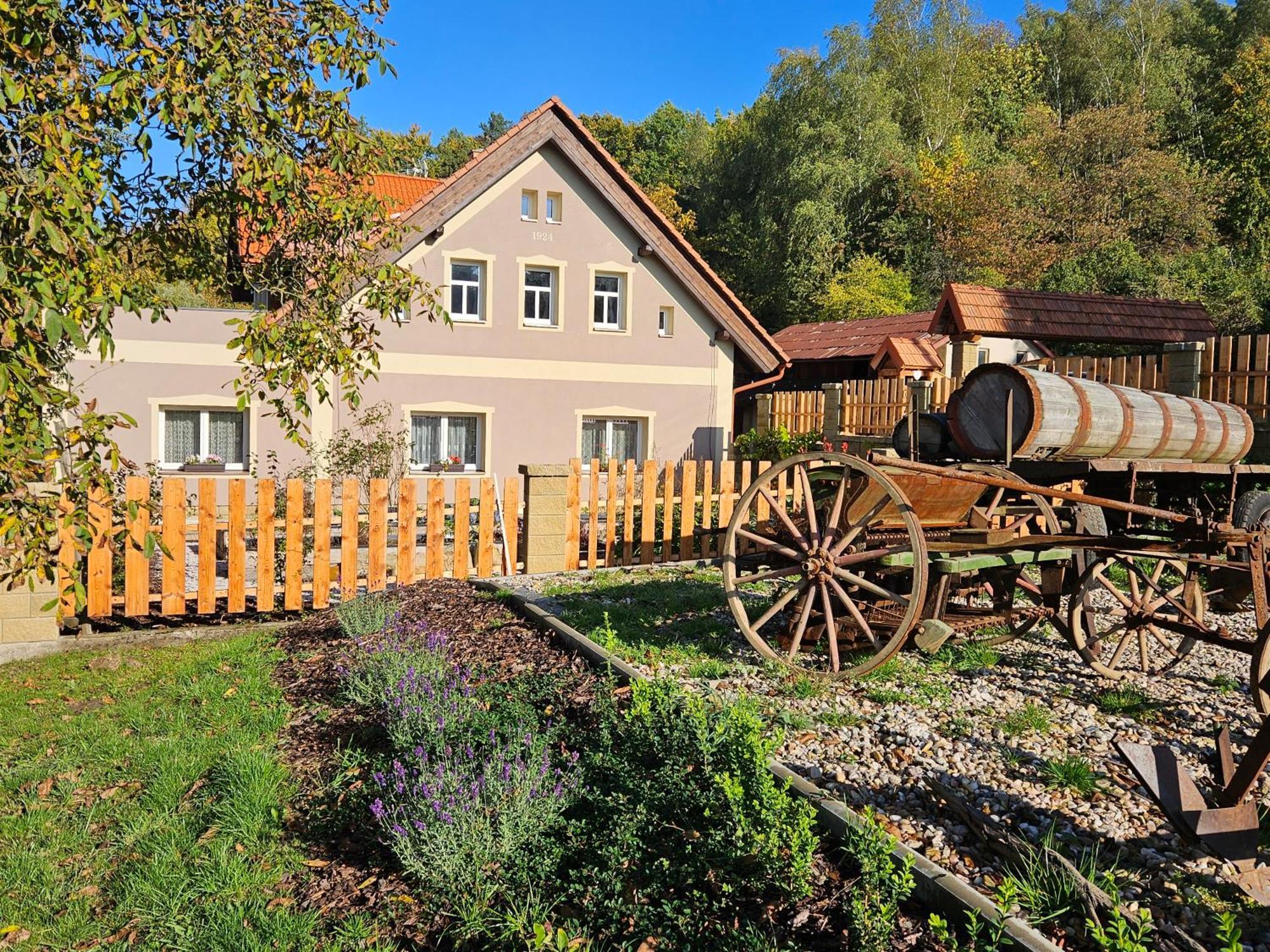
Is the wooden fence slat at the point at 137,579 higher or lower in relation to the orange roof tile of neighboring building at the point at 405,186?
lower

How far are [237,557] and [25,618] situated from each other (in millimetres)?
1588

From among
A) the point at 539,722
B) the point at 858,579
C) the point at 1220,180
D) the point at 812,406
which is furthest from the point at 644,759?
the point at 1220,180

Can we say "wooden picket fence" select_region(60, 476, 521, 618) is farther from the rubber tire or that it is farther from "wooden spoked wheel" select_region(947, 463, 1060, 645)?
the rubber tire

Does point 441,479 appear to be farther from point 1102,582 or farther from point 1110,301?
→ point 1110,301

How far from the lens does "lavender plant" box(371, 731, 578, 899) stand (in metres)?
3.36

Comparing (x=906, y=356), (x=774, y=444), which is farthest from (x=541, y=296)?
(x=906, y=356)

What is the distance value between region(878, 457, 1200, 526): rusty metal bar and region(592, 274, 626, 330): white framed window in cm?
1542

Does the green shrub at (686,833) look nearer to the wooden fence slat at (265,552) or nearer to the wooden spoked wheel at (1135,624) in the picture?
the wooden spoked wheel at (1135,624)

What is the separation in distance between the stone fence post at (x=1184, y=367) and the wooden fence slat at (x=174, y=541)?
11.2 m

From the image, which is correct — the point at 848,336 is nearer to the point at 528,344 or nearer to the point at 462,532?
the point at 528,344

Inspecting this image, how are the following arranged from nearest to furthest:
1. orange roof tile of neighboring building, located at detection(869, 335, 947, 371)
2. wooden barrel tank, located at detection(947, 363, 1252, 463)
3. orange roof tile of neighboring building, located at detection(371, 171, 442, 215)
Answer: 1. wooden barrel tank, located at detection(947, 363, 1252, 463)
2. orange roof tile of neighboring building, located at detection(869, 335, 947, 371)
3. orange roof tile of neighboring building, located at detection(371, 171, 442, 215)

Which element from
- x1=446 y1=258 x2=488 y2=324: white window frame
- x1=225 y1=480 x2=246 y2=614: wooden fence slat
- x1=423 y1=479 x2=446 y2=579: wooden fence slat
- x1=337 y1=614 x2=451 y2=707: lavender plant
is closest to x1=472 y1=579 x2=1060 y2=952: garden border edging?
x1=337 y1=614 x2=451 y2=707: lavender plant

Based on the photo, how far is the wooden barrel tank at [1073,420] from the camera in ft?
19.2

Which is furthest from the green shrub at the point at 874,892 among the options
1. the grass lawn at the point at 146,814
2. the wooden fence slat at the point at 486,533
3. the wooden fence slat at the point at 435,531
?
the wooden fence slat at the point at 486,533
